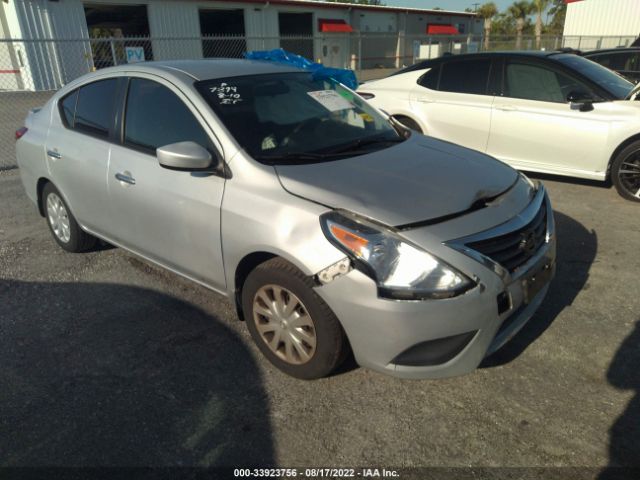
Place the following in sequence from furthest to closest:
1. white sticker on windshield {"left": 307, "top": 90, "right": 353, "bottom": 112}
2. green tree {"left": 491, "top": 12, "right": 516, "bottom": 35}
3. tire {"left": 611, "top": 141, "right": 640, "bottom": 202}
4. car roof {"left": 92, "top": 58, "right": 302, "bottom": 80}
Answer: green tree {"left": 491, "top": 12, "right": 516, "bottom": 35}
tire {"left": 611, "top": 141, "right": 640, "bottom": 202}
white sticker on windshield {"left": 307, "top": 90, "right": 353, "bottom": 112}
car roof {"left": 92, "top": 58, "right": 302, "bottom": 80}

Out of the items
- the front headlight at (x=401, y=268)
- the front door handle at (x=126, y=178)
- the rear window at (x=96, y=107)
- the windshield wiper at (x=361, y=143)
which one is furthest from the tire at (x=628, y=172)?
the rear window at (x=96, y=107)

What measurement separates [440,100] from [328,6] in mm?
26787

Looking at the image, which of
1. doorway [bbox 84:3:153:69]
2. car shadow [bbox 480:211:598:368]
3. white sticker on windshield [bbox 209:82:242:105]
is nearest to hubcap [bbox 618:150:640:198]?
car shadow [bbox 480:211:598:368]

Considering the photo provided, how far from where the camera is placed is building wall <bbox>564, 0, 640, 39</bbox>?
27438 mm

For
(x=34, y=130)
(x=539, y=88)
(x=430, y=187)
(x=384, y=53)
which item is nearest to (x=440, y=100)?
(x=539, y=88)

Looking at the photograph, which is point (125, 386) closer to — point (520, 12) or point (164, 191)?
point (164, 191)

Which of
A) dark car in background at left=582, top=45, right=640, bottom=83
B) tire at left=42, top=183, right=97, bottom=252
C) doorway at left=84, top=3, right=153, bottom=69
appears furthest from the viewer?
doorway at left=84, top=3, right=153, bottom=69

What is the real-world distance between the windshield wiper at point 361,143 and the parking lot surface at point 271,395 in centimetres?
132

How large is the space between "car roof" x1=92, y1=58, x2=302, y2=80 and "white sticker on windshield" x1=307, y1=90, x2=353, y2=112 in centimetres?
31

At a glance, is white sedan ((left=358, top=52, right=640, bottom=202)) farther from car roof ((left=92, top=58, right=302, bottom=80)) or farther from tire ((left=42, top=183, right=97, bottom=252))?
tire ((left=42, top=183, right=97, bottom=252))

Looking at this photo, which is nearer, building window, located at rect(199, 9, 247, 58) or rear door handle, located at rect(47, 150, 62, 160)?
rear door handle, located at rect(47, 150, 62, 160)

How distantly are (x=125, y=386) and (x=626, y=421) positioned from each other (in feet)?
8.49

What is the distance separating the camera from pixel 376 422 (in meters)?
2.51

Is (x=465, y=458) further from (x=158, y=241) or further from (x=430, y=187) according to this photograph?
(x=158, y=241)
